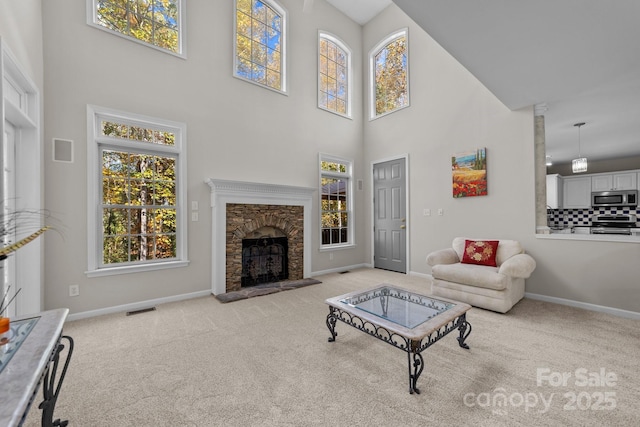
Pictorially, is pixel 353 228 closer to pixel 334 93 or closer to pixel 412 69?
pixel 334 93

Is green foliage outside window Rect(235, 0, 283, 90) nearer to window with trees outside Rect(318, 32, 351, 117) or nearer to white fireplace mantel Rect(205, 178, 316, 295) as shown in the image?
window with trees outside Rect(318, 32, 351, 117)

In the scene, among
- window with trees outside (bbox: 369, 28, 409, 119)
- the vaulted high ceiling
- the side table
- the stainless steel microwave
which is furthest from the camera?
the stainless steel microwave

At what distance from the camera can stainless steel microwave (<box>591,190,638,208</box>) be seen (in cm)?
618

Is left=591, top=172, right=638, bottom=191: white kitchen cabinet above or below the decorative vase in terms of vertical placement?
above

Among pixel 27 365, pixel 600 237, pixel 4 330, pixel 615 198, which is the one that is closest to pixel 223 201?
pixel 4 330

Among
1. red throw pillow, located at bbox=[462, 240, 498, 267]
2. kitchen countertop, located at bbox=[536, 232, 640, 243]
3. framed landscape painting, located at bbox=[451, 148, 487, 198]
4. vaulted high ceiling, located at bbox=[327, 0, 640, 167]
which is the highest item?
vaulted high ceiling, located at bbox=[327, 0, 640, 167]

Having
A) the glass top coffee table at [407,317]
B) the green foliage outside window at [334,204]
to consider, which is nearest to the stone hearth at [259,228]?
the green foliage outside window at [334,204]

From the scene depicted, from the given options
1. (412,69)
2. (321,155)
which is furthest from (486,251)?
(412,69)

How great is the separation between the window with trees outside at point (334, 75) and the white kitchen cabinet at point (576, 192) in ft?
21.5

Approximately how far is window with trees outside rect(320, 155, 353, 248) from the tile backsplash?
19.5 feet

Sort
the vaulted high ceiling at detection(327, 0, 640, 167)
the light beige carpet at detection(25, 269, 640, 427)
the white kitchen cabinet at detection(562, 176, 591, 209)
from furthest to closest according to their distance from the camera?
the white kitchen cabinet at detection(562, 176, 591, 209) < the vaulted high ceiling at detection(327, 0, 640, 167) < the light beige carpet at detection(25, 269, 640, 427)

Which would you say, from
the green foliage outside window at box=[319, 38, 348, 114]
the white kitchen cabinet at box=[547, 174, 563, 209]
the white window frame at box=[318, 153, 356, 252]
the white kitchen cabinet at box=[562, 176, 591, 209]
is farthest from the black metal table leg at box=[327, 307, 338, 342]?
the white kitchen cabinet at box=[562, 176, 591, 209]

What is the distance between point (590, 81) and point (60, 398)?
5.51m

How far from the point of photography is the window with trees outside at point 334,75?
5337 mm
